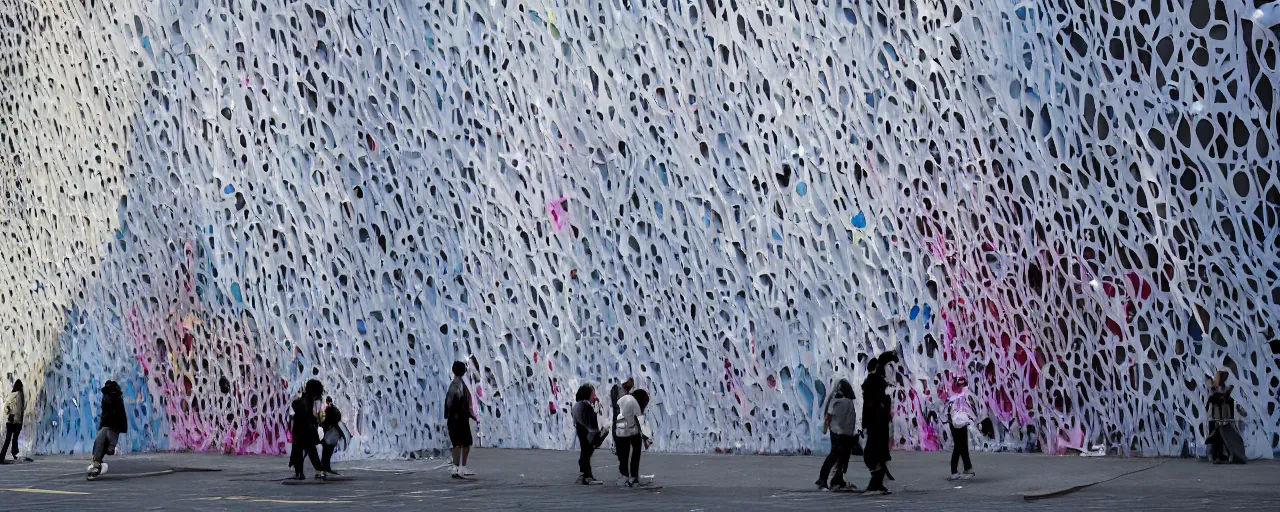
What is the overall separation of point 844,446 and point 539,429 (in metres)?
8.68

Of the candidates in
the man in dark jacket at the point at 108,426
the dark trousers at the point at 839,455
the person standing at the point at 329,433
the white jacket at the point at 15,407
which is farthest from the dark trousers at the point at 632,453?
the white jacket at the point at 15,407

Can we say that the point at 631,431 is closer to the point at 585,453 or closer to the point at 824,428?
the point at 585,453

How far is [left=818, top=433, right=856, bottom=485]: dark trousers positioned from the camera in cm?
1257

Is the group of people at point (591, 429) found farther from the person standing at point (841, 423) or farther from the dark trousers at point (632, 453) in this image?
the person standing at point (841, 423)

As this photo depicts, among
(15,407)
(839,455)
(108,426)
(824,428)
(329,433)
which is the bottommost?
(839,455)

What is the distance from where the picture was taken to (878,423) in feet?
41.0

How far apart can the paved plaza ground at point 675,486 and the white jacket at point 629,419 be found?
54cm

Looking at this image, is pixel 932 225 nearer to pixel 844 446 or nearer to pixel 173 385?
pixel 844 446

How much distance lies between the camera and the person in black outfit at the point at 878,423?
12406 millimetres

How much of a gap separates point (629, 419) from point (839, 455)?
2.07 m

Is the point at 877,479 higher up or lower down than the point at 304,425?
lower down

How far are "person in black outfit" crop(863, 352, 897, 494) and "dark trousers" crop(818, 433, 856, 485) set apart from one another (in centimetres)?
17

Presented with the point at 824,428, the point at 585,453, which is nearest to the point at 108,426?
the point at 585,453

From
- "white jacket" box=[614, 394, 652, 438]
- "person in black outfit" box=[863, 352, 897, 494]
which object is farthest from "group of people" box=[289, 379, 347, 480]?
"person in black outfit" box=[863, 352, 897, 494]
